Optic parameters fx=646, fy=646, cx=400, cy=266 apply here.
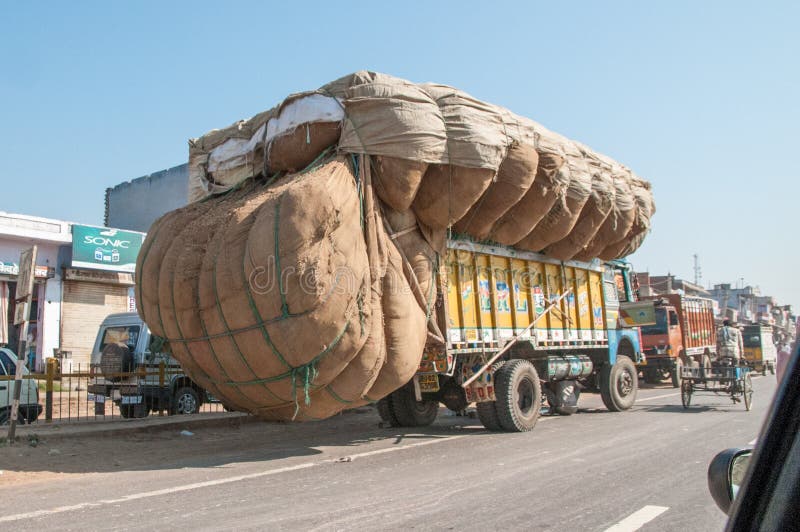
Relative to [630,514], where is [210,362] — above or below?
above

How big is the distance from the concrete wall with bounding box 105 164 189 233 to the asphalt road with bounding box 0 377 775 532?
2300 centimetres

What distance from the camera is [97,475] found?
7059mm

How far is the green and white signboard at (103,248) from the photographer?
22031 mm

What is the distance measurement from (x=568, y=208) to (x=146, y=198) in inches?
1057

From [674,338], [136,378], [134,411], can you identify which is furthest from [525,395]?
[674,338]

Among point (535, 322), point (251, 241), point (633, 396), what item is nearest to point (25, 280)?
point (251, 241)

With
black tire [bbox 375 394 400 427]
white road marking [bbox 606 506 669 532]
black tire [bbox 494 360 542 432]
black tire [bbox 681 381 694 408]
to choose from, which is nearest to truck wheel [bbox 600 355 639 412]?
black tire [bbox 681 381 694 408]

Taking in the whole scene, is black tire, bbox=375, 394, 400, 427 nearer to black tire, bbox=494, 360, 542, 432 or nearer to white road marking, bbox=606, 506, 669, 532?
black tire, bbox=494, 360, 542, 432

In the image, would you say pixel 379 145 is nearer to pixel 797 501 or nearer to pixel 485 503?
pixel 485 503

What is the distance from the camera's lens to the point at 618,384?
13750 millimetres

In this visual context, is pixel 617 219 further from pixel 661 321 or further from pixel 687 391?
pixel 661 321

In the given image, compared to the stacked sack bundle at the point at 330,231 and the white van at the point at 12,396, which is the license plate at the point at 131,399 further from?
the stacked sack bundle at the point at 330,231

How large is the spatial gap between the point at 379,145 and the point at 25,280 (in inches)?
217

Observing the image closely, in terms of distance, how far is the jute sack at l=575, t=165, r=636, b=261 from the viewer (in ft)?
40.3
